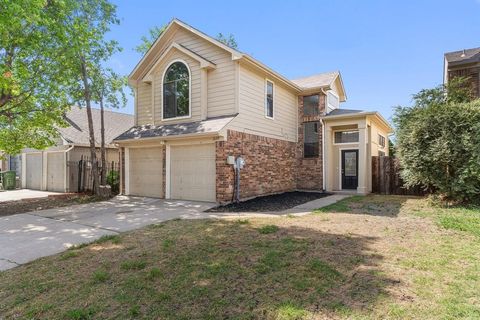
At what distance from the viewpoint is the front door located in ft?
51.3

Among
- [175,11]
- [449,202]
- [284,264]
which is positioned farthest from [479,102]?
[175,11]

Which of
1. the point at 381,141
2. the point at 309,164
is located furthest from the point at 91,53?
the point at 381,141

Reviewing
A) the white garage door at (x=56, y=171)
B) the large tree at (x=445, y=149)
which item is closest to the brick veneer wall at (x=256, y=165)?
the large tree at (x=445, y=149)

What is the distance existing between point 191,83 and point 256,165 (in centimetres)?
434

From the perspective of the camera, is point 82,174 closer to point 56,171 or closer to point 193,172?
Answer: point 56,171

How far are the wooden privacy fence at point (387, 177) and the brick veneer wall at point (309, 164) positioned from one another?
2694 mm

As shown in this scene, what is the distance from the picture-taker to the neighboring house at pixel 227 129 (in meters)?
11.1

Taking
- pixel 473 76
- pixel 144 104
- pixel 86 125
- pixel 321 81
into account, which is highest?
pixel 321 81

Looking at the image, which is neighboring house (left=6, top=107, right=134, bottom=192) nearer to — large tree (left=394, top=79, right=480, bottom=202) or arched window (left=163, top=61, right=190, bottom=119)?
arched window (left=163, top=61, right=190, bottom=119)

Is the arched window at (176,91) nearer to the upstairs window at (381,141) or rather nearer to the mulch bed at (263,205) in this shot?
the mulch bed at (263,205)

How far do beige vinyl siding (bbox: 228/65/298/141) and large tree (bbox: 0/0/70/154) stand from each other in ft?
23.1

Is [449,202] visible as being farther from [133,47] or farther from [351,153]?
[133,47]

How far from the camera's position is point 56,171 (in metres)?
17.6

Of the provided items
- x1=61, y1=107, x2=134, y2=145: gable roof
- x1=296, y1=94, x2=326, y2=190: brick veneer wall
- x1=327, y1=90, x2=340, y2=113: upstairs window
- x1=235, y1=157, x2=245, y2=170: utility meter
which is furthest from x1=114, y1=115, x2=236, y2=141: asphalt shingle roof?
x1=327, y1=90, x2=340, y2=113: upstairs window
